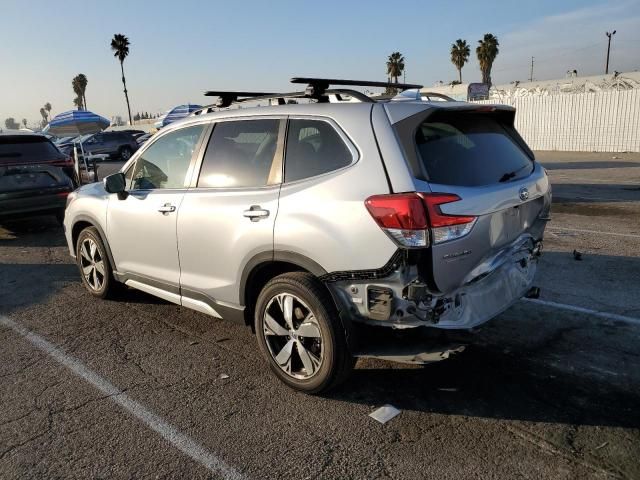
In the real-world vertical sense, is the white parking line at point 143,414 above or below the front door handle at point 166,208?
below

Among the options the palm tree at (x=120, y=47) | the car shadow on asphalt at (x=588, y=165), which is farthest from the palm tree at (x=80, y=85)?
the car shadow on asphalt at (x=588, y=165)

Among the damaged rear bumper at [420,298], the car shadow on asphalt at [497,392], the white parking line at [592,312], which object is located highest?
the damaged rear bumper at [420,298]

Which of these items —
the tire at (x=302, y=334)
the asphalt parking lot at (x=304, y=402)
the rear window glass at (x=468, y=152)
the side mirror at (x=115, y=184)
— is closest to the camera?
the asphalt parking lot at (x=304, y=402)

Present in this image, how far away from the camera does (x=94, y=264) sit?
18.1 ft

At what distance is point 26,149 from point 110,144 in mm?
21608

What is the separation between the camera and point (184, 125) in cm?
449

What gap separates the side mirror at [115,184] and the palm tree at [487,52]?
58280mm

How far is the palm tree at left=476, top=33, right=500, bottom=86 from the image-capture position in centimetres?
5641

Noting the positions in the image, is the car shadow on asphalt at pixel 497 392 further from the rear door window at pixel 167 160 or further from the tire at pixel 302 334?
the rear door window at pixel 167 160

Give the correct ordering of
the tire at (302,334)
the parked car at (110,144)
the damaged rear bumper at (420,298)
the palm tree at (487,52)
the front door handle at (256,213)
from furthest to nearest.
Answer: the palm tree at (487,52) < the parked car at (110,144) < the front door handle at (256,213) < the tire at (302,334) < the damaged rear bumper at (420,298)

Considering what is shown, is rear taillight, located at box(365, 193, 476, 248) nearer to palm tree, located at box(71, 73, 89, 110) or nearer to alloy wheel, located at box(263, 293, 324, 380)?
alloy wheel, located at box(263, 293, 324, 380)

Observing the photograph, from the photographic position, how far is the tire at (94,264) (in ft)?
17.4

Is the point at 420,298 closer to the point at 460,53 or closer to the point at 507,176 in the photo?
the point at 507,176

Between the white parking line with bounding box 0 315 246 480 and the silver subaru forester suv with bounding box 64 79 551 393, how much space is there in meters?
0.80
